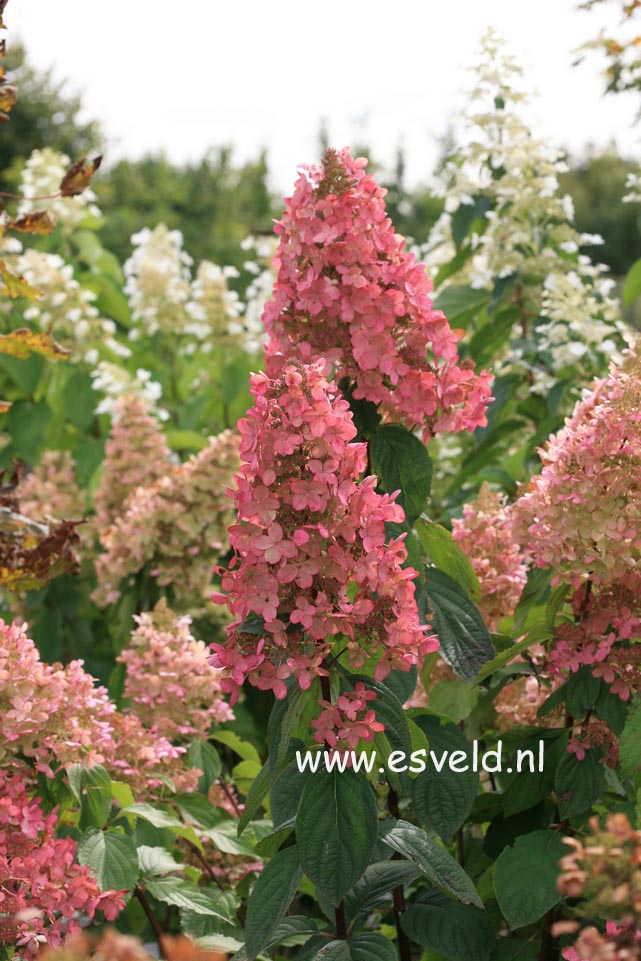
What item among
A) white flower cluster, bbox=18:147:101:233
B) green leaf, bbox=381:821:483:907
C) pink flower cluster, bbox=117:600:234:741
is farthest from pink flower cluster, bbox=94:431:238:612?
white flower cluster, bbox=18:147:101:233

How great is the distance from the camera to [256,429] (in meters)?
1.51

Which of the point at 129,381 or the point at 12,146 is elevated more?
the point at 12,146

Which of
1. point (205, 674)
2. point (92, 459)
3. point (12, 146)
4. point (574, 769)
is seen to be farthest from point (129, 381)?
point (12, 146)

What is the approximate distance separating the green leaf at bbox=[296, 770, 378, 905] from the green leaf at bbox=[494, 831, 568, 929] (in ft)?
1.08

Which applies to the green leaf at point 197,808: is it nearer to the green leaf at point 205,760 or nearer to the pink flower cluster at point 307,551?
the green leaf at point 205,760

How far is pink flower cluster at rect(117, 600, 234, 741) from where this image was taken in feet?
7.98

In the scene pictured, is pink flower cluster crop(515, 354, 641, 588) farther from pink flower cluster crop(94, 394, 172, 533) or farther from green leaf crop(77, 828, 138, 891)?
pink flower cluster crop(94, 394, 172, 533)

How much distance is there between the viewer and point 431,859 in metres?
1.64

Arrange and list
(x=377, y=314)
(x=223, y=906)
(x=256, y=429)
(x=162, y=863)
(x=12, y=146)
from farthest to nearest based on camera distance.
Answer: (x=12, y=146) < (x=223, y=906) < (x=162, y=863) < (x=377, y=314) < (x=256, y=429)

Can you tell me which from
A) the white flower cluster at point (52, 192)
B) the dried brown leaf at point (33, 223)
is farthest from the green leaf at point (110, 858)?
the white flower cluster at point (52, 192)

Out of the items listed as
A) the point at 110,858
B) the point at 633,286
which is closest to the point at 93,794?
the point at 110,858

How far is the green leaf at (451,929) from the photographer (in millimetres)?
1753

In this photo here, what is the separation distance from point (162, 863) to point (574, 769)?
724 millimetres

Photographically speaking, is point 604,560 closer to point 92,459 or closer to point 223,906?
point 223,906
